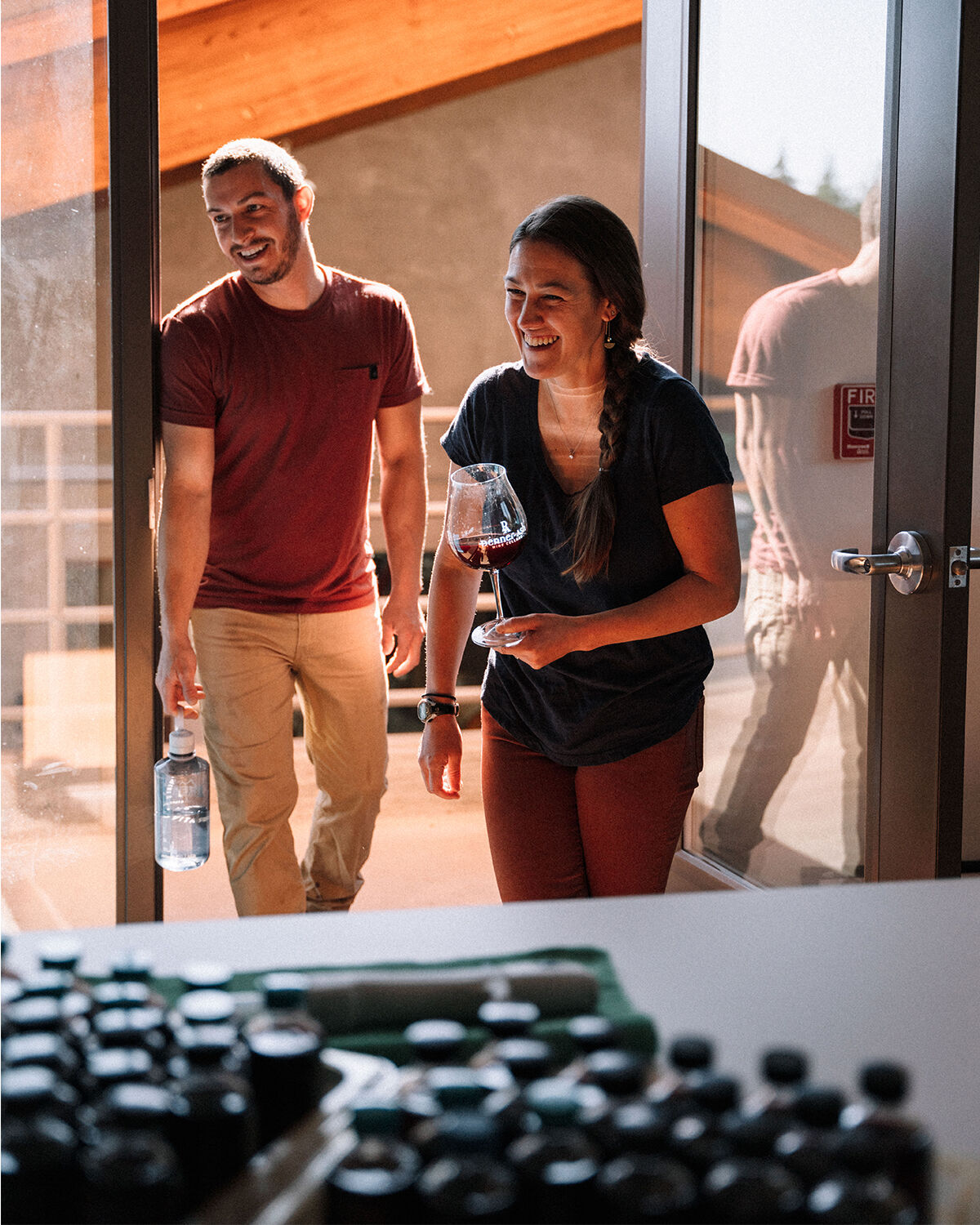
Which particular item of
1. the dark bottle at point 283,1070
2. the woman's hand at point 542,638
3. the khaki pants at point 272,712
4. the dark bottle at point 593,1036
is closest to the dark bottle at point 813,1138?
the dark bottle at point 593,1036

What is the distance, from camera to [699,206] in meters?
2.41

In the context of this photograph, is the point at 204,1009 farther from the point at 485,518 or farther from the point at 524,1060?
the point at 485,518

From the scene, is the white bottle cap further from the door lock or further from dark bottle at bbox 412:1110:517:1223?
dark bottle at bbox 412:1110:517:1223

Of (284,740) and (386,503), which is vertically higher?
(386,503)

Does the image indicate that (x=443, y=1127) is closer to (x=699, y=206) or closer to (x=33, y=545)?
(x=33, y=545)

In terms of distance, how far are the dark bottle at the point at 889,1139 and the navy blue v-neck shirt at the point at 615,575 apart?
104cm

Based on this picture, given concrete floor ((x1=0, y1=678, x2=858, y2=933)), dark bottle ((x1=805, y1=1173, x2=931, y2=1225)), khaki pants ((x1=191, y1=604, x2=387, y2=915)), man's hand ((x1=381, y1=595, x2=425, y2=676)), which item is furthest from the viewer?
man's hand ((x1=381, y1=595, x2=425, y2=676))

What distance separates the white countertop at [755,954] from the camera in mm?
802

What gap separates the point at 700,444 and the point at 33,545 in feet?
3.86

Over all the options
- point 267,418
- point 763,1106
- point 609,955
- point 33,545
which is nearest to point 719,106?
point 267,418

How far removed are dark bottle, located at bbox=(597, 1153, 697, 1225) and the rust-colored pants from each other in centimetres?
112

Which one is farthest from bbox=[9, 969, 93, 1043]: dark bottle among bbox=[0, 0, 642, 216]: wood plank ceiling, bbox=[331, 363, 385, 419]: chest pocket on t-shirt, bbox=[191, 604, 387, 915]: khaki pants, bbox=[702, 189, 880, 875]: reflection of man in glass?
bbox=[0, 0, 642, 216]: wood plank ceiling

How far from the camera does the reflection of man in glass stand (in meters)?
2.07

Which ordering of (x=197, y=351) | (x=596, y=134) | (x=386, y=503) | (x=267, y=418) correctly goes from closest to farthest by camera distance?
(x=197, y=351)
(x=267, y=418)
(x=386, y=503)
(x=596, y=134)
